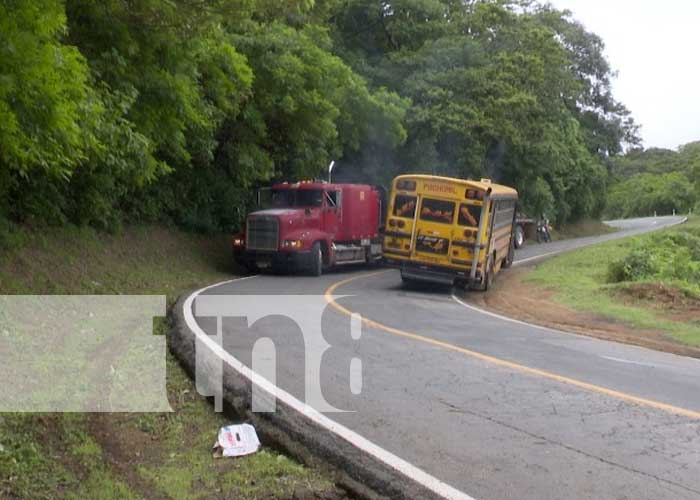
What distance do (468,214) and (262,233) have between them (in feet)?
21.7

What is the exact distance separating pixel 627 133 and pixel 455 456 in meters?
62.5

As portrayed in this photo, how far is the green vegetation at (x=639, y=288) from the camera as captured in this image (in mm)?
16755

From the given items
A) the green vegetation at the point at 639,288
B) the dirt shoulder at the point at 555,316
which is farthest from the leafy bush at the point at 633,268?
the dirt shoulder at the point at 555,316

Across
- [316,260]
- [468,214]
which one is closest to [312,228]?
[316,260]

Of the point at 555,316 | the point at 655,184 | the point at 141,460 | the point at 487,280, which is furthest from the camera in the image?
the point at 655,184

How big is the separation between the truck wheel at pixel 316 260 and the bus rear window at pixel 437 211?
4.43m

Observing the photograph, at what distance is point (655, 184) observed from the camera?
10494cm

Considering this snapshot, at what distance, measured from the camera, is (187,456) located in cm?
684

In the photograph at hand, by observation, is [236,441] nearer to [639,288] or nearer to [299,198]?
[639,288]

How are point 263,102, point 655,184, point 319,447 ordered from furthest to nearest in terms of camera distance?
point 655,184
point 263,102
point 319,447

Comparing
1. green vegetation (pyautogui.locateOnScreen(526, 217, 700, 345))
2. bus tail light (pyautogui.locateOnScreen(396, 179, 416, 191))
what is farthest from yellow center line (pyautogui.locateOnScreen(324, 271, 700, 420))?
bus tail light (pyautogui.locateOnScreen(396, 179, 416, 191))

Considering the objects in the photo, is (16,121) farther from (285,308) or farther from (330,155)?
(330,155)

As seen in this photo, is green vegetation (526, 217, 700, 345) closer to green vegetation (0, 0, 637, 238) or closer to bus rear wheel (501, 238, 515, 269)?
bus rear wheel (501, 238, 515, 269)

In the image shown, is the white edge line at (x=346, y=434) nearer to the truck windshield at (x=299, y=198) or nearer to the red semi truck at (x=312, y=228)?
the red semi truck at (x=312, y=228)
